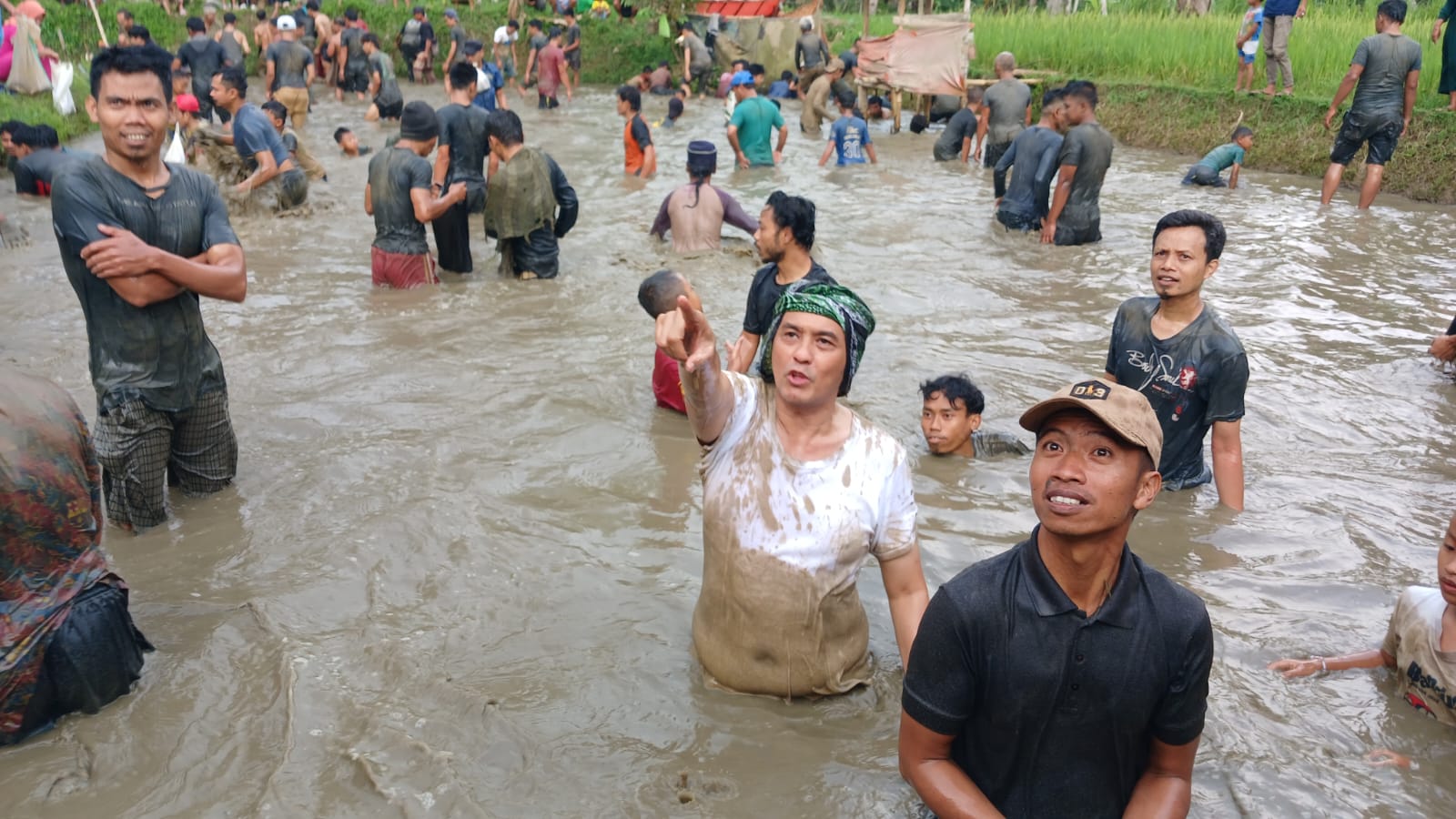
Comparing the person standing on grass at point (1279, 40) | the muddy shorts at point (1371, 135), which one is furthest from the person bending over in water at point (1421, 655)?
the person standing on grass at point (1279, 40)

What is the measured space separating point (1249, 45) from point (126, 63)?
603 inches

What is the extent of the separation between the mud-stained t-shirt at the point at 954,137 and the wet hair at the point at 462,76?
828cm

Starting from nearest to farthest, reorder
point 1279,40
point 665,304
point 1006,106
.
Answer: point 665,304 → point 1006,106 → point 1279,40

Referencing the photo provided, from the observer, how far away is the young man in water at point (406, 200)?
8.04 meters

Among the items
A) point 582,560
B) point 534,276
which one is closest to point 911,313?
point 534,276

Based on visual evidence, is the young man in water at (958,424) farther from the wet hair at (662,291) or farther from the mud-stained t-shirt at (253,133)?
the mud-stained t-shirt at (253,133)

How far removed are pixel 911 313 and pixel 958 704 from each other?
6529mm

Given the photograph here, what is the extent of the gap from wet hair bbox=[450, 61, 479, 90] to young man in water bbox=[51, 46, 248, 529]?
5.31m

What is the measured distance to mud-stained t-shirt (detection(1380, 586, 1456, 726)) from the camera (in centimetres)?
339

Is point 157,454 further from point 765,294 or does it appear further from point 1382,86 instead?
point 1382,86

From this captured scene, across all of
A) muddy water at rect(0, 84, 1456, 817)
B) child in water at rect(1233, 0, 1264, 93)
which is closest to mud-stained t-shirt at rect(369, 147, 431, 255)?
muddy water at rect(0, 84, 1456, 817)

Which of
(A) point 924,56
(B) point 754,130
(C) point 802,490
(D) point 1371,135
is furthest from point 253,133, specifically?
(A) point 924,56

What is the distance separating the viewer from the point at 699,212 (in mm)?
9156

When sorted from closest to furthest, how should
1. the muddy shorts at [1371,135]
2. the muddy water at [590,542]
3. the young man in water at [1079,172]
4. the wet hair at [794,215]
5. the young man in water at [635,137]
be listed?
the muddy water at [590,542] → the wet hair at [794,215] → the young man in water at [1079,172] → the muddy shorts at [1371,135] → the young man in water at [635,137]
